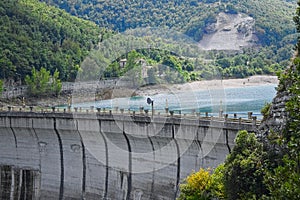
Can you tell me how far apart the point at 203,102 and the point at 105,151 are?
42172 mm

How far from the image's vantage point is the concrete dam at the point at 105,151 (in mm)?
32406

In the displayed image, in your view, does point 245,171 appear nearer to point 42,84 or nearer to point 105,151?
point 105,151

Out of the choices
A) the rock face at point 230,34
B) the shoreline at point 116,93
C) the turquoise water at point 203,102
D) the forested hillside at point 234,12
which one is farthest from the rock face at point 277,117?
the rock face at point 230,34

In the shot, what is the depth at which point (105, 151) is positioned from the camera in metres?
39.7

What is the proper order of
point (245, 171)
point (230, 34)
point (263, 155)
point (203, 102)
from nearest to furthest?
point (263, 155)
point (245, 171)
point (203, 102)
point (230, 34)

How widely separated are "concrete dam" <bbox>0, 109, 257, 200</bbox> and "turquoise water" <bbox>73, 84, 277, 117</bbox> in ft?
56.7

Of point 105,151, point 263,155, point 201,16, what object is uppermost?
point 201,16

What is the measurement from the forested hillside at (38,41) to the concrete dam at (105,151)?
1942 inches

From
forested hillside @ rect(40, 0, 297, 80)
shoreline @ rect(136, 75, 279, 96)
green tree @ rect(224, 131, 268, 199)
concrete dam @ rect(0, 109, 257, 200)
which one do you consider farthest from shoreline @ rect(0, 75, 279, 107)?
green tree @ rect(224, 131, 268, 199)

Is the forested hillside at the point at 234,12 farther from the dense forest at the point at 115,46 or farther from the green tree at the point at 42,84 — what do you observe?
the green tree at the point at 42,84

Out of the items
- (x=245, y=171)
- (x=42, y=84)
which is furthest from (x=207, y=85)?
(x=245, y=171)

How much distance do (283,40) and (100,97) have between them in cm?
7152

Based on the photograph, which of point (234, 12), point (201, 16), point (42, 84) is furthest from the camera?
point (234, 12)

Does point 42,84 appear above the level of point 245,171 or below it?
above
